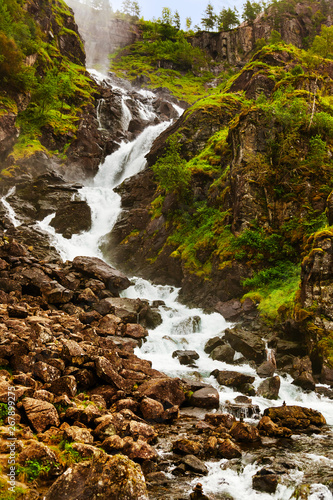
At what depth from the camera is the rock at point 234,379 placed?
44.2ft

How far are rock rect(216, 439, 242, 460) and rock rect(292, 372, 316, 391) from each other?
6.29 metres

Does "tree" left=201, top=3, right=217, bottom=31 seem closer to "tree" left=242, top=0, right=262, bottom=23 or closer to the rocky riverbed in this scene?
"tree" left=242, top=0, right=262, bottom=23

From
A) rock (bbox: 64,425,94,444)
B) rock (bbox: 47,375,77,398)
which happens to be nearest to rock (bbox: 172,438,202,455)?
rock (bbox: 64,425,94,444)

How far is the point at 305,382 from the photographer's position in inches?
516

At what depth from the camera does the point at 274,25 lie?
66.2 m

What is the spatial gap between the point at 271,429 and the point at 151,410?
3431mm

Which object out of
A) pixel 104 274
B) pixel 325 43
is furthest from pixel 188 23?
pixel 104 274

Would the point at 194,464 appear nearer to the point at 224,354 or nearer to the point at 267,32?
Answer: the point at 224,354

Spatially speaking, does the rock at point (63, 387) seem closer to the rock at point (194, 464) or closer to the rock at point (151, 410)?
the rock at point (151, 410)

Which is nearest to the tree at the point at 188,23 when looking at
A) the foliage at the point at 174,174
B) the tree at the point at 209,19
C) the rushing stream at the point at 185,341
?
the tree at the point at 209,19

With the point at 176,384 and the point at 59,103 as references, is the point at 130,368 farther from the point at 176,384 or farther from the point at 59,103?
the point at 59,103

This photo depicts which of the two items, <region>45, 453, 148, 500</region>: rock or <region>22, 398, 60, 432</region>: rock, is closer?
<region>45, 453, 148, 500</region>: rock

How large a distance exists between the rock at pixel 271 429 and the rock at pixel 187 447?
2357 millimetres

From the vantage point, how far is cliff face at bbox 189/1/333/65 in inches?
2495
